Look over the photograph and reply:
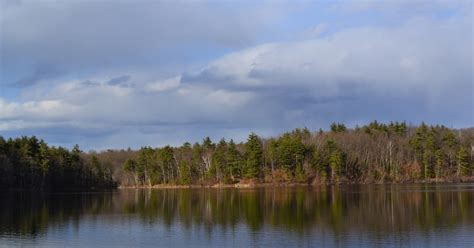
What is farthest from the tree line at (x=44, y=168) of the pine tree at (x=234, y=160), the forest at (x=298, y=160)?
the pine tree at (x=234, y=160)

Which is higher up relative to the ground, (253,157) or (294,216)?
(253,157)

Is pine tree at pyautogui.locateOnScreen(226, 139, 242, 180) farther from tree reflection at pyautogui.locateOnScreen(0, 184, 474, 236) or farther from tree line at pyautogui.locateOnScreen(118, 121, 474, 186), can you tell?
tree reflection at pyautogui.locateOnScreen(0, 184, 474, 236)

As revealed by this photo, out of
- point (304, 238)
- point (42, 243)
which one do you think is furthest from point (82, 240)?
point (304, 238)

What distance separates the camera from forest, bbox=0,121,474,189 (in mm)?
134000

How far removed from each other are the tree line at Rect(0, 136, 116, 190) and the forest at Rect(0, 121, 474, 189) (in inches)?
8.4

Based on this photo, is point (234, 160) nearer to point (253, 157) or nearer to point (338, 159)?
point (253, 157)

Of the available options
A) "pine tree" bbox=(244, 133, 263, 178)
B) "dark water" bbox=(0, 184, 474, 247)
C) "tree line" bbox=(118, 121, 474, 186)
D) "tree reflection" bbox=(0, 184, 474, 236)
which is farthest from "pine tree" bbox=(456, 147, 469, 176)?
"dark water" bbox=(0, 184, 474, 247)

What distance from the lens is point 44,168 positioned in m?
132

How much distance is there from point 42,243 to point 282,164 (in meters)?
98.6

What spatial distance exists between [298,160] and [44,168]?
5761 centimetres

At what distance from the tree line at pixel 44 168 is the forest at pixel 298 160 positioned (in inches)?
8.4

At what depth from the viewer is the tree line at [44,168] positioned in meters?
123

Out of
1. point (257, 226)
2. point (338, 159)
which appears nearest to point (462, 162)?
point (338, 159)

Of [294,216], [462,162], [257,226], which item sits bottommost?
[257,226]
